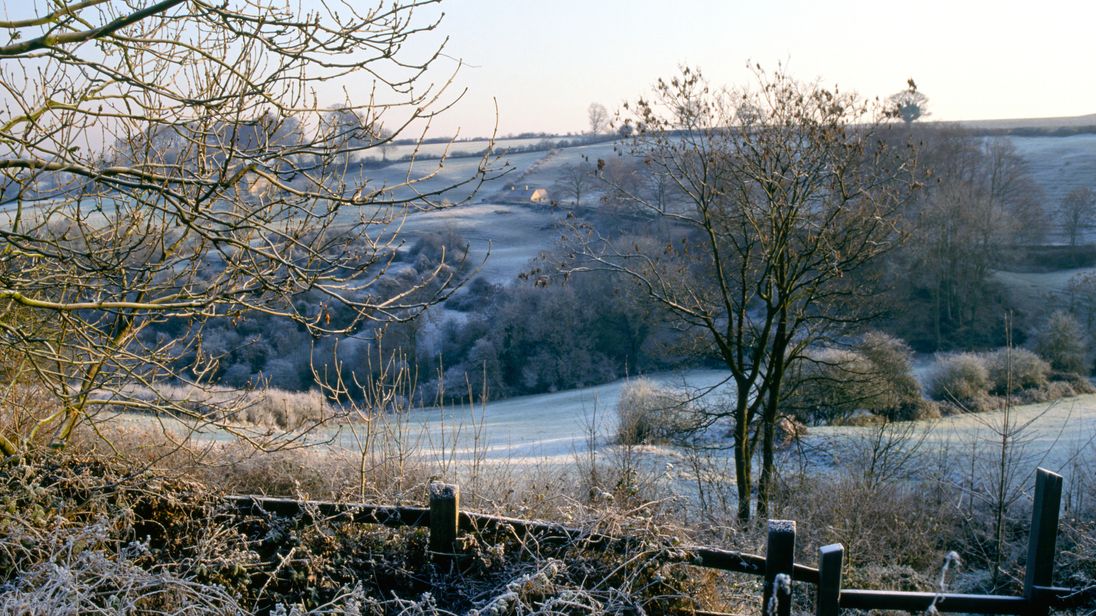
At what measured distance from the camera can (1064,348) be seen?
27047 millimetres

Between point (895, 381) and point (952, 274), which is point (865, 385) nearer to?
point (895, 381)

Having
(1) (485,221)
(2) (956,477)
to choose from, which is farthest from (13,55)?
(1) (485,221)

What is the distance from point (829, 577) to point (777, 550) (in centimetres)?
29

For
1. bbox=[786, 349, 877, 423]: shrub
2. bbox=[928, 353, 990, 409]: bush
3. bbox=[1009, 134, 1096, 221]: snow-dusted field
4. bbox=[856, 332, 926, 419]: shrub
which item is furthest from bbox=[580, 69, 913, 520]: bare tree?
bbox=[1009, 134, 1096, 221]: snow-dusted field

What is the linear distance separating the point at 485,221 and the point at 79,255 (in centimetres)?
4534

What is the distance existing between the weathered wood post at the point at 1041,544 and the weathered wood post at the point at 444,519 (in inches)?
128

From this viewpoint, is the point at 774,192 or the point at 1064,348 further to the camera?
the point at 1064,348

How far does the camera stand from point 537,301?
114ft

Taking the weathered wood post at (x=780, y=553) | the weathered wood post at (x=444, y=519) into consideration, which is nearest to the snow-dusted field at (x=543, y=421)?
the weathered wood post at (x=444, y=519)

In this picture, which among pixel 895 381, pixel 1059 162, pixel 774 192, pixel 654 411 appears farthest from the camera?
pixel 1059 162

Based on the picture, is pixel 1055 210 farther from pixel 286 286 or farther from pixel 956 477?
pixel 286 286

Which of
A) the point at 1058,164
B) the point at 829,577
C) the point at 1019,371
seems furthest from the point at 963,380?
the point at 1058,164

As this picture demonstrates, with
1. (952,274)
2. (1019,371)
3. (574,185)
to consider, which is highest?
(574,185)

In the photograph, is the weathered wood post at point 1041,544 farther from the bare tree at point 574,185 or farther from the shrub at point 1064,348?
the bare tree at point 574,185
